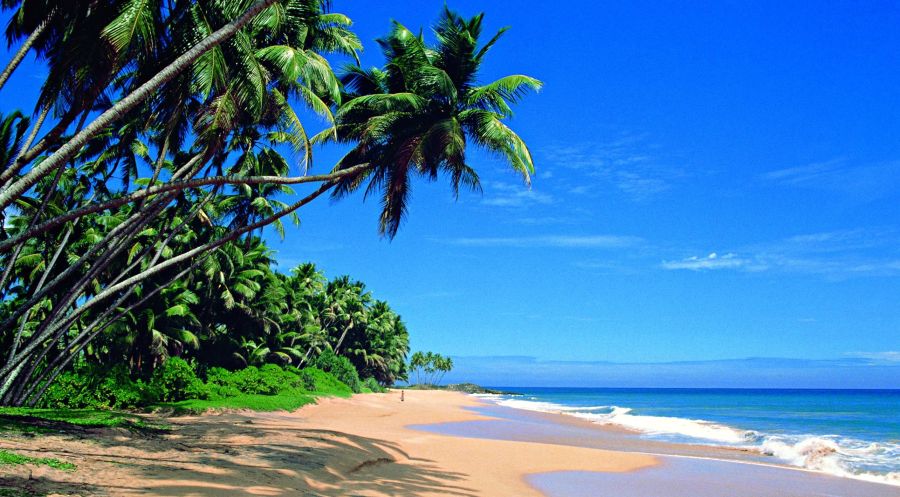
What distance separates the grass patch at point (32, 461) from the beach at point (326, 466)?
16 centimetres

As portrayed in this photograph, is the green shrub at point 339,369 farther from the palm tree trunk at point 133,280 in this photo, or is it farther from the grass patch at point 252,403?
the palm tree trunk at point 133,280

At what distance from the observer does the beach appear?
24.3 feet

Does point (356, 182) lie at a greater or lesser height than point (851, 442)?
greater

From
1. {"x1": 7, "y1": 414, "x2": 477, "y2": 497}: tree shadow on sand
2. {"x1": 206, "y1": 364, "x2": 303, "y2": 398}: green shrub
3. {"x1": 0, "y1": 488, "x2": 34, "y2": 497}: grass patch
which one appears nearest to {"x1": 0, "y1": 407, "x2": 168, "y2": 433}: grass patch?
{"x1": 7, "y1": 414, "x2": 477, "y2": 497}: tree shadow on sand

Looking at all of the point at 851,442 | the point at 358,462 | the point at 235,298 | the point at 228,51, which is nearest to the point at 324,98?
the point at 228,51

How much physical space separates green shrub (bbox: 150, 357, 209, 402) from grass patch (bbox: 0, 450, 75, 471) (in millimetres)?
13506

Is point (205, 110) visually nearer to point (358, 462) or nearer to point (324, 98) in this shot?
point (324, 98)

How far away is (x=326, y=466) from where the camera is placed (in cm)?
1013

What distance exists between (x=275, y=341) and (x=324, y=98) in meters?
24.8

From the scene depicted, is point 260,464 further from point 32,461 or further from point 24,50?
point 24,50

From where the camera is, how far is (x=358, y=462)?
11047 mm

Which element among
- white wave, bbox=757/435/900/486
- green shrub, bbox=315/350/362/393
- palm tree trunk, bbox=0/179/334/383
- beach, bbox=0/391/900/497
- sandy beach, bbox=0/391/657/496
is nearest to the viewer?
sandy beach, bbox=0/391/657/496

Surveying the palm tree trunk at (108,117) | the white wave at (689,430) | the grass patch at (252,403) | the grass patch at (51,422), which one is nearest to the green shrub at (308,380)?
the grass patch at (252,403)

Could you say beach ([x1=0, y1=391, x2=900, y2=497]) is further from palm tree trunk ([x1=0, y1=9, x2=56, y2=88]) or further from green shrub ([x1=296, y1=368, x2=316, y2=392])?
green shrub ([x1=296, y1=368, x2=316, y2=392])
